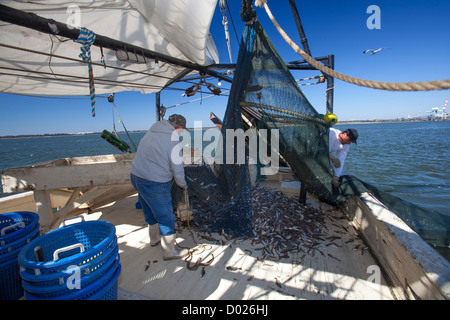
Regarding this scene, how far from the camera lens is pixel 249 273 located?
306 centimetres

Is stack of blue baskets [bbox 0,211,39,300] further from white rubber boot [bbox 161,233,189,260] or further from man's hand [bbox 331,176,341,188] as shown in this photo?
man's hand [bbox 331,176,341,188]

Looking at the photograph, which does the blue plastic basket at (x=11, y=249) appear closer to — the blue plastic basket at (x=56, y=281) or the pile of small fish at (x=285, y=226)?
the blue plastic basket at (x=56, y=281)

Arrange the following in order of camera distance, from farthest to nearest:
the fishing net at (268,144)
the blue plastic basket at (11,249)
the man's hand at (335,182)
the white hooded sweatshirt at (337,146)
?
1. the white hooded sweatshirt at (337,146)
2. the man's hand at (335,182)
3. the fishing net at (268,144)
4. the blue plastic basket at (11,249)

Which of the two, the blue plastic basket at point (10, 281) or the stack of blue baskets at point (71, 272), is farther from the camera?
the blue plastic basket at point (10, 281)

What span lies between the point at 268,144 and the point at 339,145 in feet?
6.63

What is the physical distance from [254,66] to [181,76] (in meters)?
3.97

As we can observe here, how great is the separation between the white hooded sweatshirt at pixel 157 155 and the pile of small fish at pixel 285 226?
2.20m

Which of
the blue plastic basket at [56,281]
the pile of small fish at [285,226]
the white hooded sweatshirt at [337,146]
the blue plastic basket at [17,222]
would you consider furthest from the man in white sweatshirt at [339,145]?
the blue plastic basket at [17,222]

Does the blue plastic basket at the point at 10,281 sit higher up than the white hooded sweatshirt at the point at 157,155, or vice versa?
the white hooded sweatshirt at the point at 157,155

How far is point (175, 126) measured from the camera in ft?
11.2

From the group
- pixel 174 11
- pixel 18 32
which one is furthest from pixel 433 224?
pixel 18 32

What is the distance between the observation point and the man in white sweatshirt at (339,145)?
4957 millimetres

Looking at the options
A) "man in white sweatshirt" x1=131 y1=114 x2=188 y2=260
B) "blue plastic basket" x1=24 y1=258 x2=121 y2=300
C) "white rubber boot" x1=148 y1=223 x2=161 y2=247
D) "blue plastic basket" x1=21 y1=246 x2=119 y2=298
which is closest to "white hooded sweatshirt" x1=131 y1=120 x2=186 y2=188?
"man in white sweatshirt" x1=131 y1=114 x2=188 y2=260
